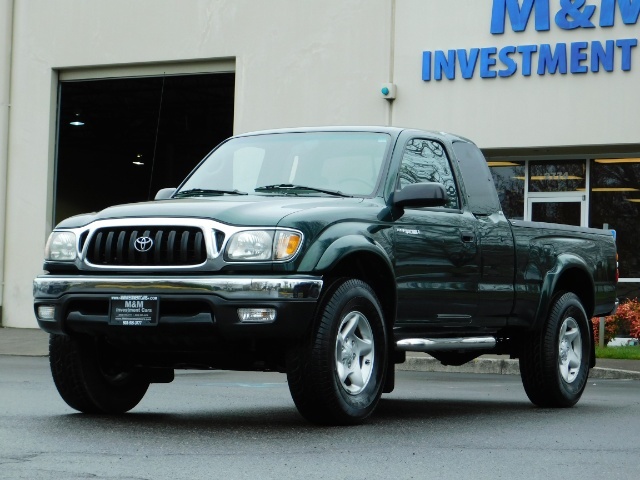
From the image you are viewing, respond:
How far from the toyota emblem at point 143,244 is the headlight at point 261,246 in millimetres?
516

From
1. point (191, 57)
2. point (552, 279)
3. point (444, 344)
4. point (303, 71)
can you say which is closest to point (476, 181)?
point (552, 279)

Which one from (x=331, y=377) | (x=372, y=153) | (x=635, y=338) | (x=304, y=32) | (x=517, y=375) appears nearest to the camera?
(x=331, y=377)

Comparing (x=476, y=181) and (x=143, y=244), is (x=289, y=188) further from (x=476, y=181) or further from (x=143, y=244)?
(x=476, y=181)

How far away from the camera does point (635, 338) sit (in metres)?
19.7

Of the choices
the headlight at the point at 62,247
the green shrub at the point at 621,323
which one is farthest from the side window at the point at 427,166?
the green shrub at the point at 621,323

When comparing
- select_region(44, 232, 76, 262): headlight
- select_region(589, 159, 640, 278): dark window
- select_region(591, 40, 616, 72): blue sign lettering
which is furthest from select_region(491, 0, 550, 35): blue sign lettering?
select_region(44, 232, 76, 262): headlight

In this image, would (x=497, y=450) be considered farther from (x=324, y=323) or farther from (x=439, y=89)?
(x=439, y=89)

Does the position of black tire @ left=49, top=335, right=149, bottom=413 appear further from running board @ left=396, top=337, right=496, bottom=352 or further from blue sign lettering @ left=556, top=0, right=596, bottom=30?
blue sign lettering @ left=556, top=0, right=596, bottom=30

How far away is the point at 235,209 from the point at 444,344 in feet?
6.75

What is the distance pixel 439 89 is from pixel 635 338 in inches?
198

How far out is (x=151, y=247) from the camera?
7855mm

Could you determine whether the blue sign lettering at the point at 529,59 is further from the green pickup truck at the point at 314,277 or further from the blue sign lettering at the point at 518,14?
the green pickup truck at the point at 314,277

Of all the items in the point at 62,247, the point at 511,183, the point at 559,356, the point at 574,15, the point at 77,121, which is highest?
the point at 574,15

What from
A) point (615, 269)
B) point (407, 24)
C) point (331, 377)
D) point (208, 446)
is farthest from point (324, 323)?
point (407, 24)
